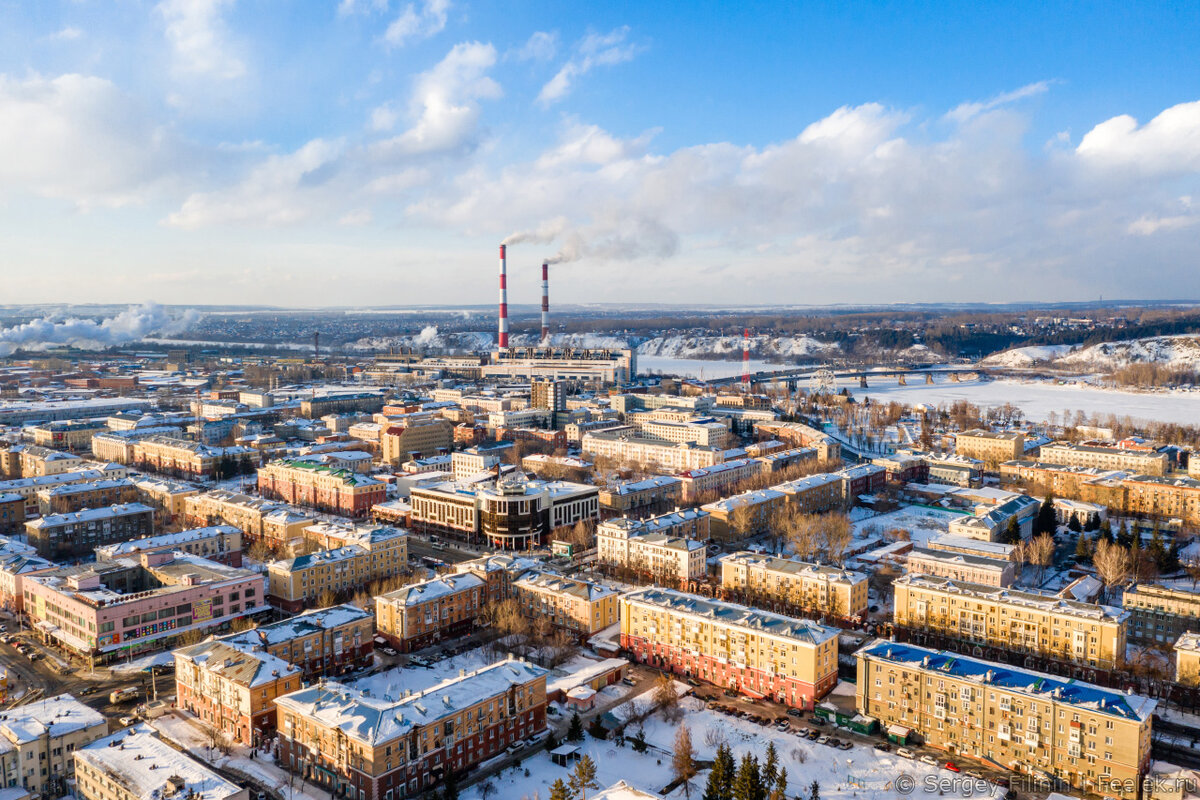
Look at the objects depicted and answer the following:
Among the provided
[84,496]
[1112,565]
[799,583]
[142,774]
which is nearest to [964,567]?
[1112,565]

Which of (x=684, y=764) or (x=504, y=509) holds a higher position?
(x=504, y=509)

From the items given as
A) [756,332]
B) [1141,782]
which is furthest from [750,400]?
[756,332]

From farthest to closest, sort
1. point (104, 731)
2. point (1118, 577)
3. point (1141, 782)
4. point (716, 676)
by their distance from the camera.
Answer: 1. point (1118, 577)
2. point (716, 676)
3. point (104, 731)
4. point (1141, 782)

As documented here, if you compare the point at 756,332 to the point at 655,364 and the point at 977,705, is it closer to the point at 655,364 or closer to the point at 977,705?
the point at 655,364

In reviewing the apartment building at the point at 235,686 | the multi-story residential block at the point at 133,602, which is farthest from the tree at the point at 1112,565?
the multi-story residential block at the point at 133,602

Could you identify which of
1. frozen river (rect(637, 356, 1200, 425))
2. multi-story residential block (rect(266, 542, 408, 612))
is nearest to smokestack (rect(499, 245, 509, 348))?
frozen river (rect(637, 356, 1200, 425))

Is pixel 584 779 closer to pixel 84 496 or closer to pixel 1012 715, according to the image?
pixel 1012 715
